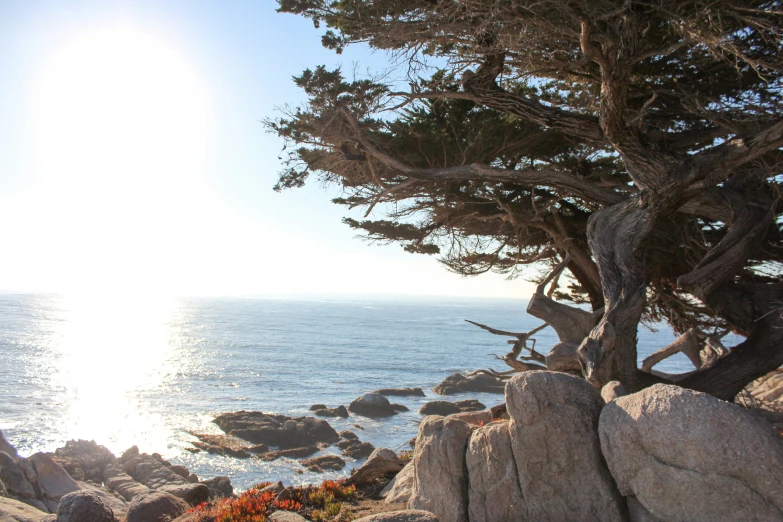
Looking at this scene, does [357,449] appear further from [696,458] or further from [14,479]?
[696,458]

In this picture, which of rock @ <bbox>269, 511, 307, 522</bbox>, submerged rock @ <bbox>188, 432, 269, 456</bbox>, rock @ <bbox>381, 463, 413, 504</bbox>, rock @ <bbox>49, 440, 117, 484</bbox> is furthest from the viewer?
submerged rock @ <bbox>188, 432, 269, 456</bbox>

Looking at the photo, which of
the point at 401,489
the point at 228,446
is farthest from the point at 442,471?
the point at 228,446

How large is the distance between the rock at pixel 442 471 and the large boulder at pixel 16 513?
23.6ft

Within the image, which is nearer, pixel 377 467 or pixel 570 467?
pixel 570 467

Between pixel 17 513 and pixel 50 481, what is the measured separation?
3.90m

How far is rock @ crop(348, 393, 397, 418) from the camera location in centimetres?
2592

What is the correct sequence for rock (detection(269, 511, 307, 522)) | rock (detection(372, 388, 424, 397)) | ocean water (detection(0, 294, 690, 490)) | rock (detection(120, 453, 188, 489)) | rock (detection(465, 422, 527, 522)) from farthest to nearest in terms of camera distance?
rock (detection(372, 388, 424, 397)), ocean water (detection(0, 294, 690, 490)), rock (detection(120, 453, 188, 489)), rock (detection(269, 511, 307, 522)), rock (detection(465, 422, 527, 522))

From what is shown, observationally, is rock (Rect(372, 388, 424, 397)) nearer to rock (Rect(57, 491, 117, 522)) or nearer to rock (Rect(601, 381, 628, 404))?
rock (Rect(57, 491, 117, 522))

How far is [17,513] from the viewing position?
9.73 metres

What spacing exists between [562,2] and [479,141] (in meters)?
3.08

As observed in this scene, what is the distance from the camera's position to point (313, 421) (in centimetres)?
2231

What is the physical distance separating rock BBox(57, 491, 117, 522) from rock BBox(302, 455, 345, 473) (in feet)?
32.7

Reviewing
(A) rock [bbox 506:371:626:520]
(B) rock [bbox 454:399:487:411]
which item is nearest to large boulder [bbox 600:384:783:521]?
(A) rock [bbox 506:371:626:520]

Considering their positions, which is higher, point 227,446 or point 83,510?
point 83,510
